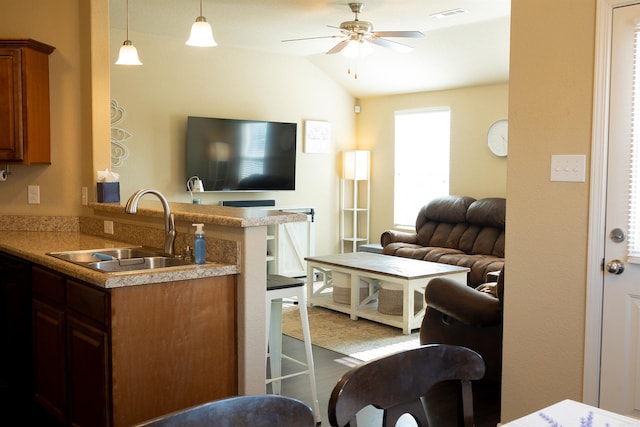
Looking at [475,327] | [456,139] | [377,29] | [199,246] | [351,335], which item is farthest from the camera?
[456,139]

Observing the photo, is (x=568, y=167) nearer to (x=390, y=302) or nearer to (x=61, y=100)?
Answer: (x=390, y=302)

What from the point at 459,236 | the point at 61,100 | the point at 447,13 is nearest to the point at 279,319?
the point at 61,100

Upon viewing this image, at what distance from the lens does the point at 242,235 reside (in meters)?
2.86

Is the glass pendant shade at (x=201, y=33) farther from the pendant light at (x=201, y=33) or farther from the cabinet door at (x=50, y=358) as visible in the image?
the cabinet door at (x=50, y=358)

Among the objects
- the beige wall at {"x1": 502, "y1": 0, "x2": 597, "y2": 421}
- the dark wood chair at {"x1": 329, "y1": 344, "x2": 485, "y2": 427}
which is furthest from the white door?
the dark wood chair at {"x1": 329, "y1": 344, "x2": 485, "y2": 427}

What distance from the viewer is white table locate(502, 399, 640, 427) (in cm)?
150

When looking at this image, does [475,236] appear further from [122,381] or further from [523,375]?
[122,381]

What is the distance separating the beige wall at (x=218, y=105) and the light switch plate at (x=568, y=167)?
485 centimetres

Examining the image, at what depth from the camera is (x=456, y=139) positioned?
7754 millimetres

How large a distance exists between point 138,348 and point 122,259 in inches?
27.8

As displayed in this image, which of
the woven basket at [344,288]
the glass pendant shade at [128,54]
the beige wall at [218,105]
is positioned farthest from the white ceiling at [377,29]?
the woven basket at [344,288]

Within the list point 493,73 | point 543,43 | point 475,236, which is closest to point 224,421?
point 543,43

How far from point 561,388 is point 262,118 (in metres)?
5.58

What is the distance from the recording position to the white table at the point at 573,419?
1.50m
